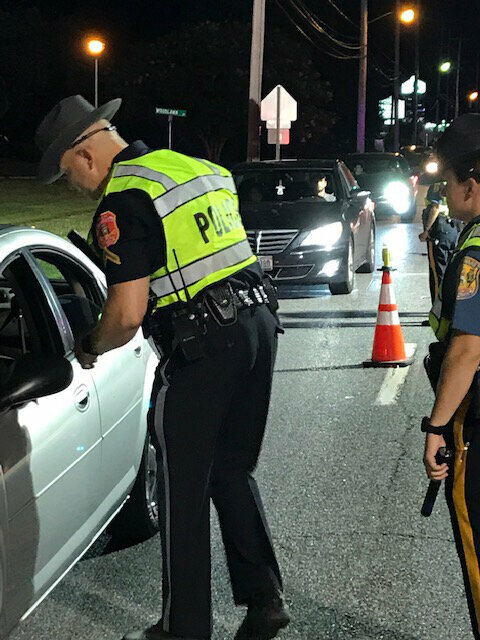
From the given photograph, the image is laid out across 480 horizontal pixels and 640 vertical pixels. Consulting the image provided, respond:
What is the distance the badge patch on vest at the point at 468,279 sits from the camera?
10.8 ft

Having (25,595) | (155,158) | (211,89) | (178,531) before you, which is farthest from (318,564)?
(211,89)

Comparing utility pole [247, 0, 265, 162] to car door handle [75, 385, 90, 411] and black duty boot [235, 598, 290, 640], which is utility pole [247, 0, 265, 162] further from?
black duty boot [235, 598, 290, 640]

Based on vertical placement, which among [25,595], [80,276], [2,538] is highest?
[80,276]

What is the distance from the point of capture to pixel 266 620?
4.29 meters

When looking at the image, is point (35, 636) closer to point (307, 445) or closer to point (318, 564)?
point (318, 564)

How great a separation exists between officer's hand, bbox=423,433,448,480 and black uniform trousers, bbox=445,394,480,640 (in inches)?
1.3

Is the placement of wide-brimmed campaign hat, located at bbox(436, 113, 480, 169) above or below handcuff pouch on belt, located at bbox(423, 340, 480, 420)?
above

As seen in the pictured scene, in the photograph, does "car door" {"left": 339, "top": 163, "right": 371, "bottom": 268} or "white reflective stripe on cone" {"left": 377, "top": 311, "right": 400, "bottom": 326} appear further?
"car door" {"left": 339, "top": 163, "right": 371, "bottom": 268}

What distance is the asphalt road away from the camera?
4551 mm

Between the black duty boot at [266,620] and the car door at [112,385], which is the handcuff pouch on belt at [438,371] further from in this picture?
the car door at [112,385]

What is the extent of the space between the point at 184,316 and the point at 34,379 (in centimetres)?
52

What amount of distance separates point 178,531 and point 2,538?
70 centimetres

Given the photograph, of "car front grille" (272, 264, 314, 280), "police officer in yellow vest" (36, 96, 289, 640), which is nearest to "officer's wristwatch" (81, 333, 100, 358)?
"police officer in yellow vest" (36, 96, 289, 640)

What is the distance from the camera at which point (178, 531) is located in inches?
161
